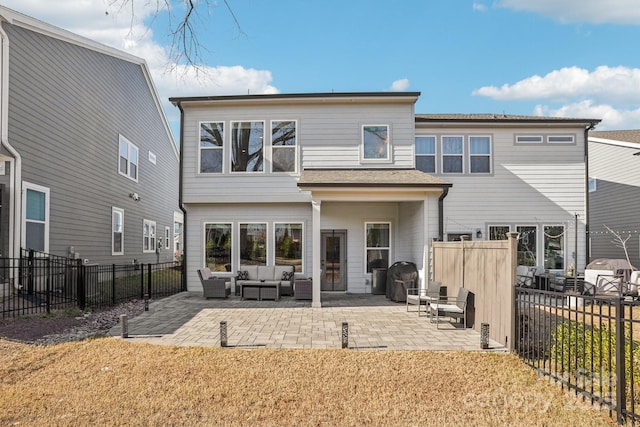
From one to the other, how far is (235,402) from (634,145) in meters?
20.8

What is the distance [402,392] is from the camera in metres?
5.25

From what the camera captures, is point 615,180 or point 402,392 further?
point 615,180

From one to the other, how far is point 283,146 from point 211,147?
248 cm

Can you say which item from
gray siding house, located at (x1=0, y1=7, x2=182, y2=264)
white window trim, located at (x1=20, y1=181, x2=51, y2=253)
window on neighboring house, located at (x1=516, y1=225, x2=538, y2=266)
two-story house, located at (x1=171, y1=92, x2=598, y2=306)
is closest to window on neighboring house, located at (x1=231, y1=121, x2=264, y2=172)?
two-story house, located at (x1=171, y1=92, x2=598, y2=306)

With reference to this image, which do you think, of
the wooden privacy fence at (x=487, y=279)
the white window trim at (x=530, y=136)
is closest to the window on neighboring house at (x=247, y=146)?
the wooden privacy fence at (x=487, y=279)

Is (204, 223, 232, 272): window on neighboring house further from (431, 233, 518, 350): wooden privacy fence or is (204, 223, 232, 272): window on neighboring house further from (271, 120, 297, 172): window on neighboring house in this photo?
(431, 233, 518, 350): wooden privacy fence

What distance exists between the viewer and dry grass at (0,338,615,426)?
4570 mm

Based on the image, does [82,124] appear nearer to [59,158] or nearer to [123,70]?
[59,158]

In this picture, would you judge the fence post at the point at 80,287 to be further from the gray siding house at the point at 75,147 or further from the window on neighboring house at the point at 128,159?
the window on neighboring house at the point at 128,159

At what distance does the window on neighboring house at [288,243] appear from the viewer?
1415 cm

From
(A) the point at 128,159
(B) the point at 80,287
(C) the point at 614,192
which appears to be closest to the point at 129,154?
(A) the point at 128,159

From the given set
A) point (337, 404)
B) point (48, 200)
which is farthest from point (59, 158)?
point (337, 404)

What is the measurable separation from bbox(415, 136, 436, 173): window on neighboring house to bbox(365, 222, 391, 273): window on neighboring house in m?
2.47

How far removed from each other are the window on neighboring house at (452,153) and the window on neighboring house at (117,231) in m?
13.2
